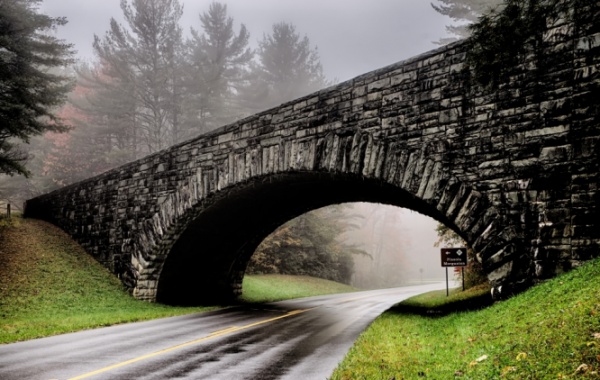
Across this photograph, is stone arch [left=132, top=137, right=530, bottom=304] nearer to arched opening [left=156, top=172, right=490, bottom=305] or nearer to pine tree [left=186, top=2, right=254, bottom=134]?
arched opening [left=156, top=172, right=490, bottom=305]

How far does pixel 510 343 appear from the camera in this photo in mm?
4887

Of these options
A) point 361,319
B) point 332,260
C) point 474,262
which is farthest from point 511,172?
point 332,260

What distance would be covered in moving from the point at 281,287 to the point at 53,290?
12571 millimetres

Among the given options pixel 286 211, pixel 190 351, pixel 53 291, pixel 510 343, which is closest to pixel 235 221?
pixel 286 211

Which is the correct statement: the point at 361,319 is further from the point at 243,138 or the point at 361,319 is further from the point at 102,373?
the point at 102,373

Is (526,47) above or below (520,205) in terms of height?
above

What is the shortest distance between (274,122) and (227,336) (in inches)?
215

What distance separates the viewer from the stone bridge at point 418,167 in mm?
7312

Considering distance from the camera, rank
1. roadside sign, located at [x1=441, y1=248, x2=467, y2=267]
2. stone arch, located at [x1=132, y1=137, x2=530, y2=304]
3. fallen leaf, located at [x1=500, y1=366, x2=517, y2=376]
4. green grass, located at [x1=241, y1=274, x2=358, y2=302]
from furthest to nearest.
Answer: green grass, located at [x1=241, y1=274, x2=358, y2=302] → roadside sign, located at [x1=441, y1=248, x2=467, y2=267] → stone arch, located at [x1=132, y1=137, x2=530, y2=304] → fallen leaf, located at [x1=500, y1=366, x2=517, y2=376]

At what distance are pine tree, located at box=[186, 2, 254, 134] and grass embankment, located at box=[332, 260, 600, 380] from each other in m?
26.4

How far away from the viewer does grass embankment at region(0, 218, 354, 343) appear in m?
10.4

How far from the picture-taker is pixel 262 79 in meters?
37.7

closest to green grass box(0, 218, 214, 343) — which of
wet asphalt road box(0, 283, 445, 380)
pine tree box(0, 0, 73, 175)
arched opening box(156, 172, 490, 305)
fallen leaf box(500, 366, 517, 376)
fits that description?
wet asphalt road box(0, 283, 445, 380)

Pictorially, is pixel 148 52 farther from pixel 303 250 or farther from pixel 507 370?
pixel 507 370
